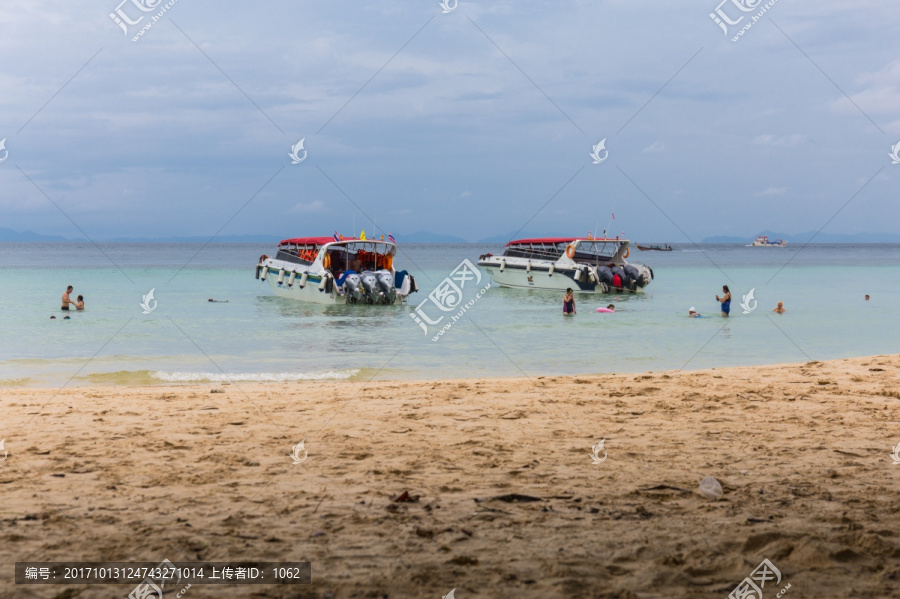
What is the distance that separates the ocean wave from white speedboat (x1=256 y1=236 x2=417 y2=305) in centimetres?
1377

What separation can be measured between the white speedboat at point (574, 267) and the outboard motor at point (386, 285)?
35.3 feet

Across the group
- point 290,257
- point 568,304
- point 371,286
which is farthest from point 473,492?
point 290,257

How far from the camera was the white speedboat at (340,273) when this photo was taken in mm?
27812

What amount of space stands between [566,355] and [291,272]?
17839 millimetres

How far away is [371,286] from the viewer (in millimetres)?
27500

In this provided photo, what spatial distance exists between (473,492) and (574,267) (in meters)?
31.2

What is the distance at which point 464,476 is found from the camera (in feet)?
18.8

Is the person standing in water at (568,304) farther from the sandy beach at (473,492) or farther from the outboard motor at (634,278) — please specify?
the sandy beach at (473,492)

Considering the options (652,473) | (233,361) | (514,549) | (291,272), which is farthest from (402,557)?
(291,272)
